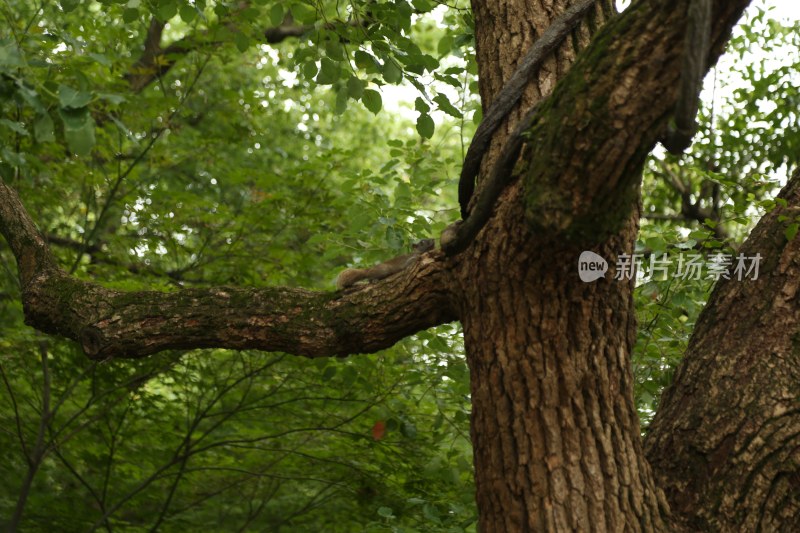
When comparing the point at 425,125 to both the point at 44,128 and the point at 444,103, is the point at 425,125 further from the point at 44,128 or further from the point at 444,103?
the point at 44,128

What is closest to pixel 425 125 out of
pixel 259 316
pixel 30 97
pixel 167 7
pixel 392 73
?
pixel 392 73

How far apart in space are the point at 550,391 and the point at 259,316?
0.89 meters

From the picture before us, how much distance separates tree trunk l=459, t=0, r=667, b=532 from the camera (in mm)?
1888

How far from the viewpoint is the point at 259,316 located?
7.75 feet

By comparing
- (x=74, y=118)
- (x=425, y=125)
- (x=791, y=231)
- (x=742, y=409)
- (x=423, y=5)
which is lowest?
(x=742, y=409)

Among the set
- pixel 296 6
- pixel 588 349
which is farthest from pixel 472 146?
pixel 296 6

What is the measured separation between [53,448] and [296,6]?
8.05 feet

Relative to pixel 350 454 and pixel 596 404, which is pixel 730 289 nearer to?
pixel 596 404

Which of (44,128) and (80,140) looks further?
(44,128)

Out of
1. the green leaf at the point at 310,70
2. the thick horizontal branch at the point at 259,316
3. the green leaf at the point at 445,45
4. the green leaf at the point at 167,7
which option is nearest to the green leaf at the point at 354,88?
the green leaf at the point at 310,70
